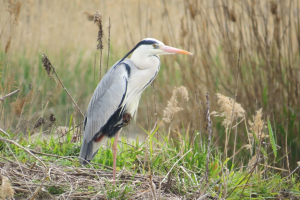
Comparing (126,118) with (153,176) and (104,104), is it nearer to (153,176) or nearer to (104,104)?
(104,104)

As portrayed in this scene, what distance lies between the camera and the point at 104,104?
3.46m

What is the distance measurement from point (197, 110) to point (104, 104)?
161 cm

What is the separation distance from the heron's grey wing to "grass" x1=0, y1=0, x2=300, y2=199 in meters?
0.14

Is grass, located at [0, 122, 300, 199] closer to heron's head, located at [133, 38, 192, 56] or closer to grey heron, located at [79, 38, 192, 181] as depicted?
grey heron, located at [79, 38, 192, 181]

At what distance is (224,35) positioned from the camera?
15.1ft

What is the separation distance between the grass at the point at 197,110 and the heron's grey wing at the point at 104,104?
0.14m

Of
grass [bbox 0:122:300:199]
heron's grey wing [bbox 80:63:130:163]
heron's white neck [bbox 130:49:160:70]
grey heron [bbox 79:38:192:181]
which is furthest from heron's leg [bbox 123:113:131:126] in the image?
heron's white neck [bbox 130:49:160:70]

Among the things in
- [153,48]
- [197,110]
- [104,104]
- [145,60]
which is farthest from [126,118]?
[197,110]

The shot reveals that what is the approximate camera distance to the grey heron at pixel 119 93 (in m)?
3.31

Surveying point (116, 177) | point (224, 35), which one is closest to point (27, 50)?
point (224, 35)

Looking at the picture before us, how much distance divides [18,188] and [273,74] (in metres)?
2.76

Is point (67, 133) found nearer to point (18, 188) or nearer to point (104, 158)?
point (104, 158)

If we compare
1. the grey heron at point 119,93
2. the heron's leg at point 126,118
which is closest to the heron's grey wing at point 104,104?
the grey heron at point 119,93

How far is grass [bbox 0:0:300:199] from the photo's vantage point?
3.01 metres
